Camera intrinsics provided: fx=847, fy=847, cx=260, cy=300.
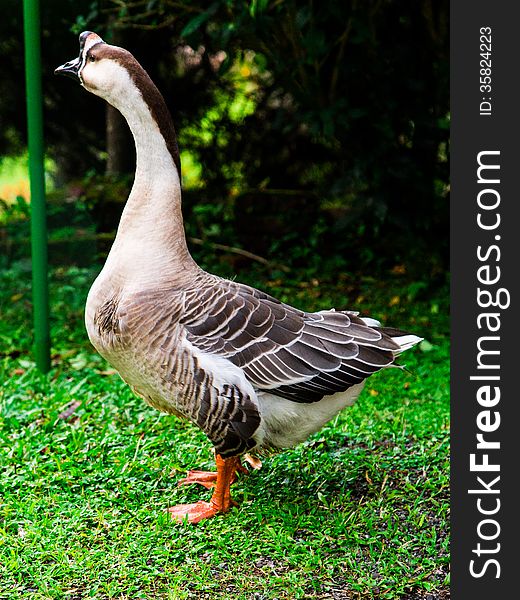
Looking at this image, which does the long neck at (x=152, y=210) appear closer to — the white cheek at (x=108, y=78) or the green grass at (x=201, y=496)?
the white cheek at (x=108, y=78)

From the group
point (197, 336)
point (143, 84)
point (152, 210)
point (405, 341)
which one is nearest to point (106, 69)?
point (143, 84)

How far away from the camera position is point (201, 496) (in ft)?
12.1

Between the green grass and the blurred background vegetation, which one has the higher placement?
the blurred background vegetation

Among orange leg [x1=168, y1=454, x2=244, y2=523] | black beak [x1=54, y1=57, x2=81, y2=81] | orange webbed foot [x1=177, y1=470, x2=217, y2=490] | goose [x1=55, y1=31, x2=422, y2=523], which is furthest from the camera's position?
orange webbed foot [x1=177, y1=470, x2=217, y2=490]

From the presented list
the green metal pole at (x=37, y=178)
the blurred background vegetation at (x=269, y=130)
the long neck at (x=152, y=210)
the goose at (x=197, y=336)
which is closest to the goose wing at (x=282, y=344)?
the goose at (x=197, y=336)

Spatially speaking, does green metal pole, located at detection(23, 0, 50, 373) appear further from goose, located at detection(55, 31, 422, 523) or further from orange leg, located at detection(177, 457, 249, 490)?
orange leg, located at detection(177, 457, 249, 490)

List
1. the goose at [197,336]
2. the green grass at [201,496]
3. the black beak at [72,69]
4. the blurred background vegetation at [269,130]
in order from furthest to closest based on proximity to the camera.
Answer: the blurred background vegetation at [269,130] → the black beak at [72,69] → the goose at [197,336] → the green grass at [201,496]

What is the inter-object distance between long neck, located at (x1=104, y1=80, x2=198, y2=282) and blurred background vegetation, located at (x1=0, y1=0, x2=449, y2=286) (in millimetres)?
1510

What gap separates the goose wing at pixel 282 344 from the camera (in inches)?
133

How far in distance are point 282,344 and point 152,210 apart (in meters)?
0.79

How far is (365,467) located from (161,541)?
1107 mm

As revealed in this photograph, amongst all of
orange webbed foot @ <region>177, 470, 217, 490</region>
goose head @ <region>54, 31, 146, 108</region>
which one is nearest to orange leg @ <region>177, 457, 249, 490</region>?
orange webbed foot @ <region>177, 470, 217, 490</region>

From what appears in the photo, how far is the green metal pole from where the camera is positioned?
487cm

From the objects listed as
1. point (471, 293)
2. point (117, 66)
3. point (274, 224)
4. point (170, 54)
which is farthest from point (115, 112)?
point (471, 293)
